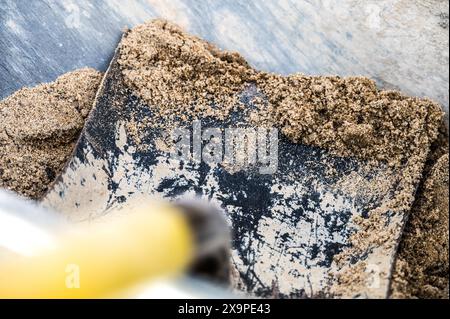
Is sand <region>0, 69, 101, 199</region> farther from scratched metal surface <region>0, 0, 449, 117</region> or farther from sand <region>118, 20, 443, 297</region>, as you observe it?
sand <region>118, 20, 443, 297</region>

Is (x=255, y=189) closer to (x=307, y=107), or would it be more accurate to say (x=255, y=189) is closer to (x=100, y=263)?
(x=307, y=107)

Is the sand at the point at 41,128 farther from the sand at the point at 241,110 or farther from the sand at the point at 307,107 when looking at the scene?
the sand at the point at 307,107

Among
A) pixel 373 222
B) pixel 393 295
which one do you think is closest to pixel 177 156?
pixel 373 222

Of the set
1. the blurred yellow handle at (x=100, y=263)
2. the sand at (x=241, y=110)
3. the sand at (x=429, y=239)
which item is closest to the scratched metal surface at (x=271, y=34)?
the sand at (x=241, y=110)

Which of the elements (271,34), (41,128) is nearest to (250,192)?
(271,34)

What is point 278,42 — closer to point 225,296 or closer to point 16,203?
point 225,296

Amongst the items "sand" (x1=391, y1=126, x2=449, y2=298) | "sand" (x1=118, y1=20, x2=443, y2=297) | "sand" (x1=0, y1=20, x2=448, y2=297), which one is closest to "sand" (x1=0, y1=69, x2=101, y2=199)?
"sand" (x1=0, y1=20, x2=448, y2=297)
